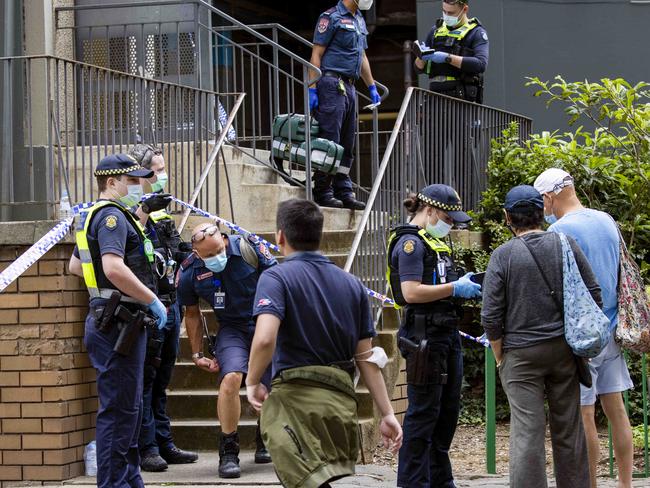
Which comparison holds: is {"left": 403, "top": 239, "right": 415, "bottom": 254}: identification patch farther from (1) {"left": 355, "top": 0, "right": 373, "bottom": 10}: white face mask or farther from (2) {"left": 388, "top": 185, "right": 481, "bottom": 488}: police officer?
(1) {"left": 355, "top": 0, "right": 373, "bottom": 10}: white face mask

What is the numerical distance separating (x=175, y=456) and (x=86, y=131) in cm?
265

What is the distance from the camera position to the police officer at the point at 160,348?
7477 millimetres

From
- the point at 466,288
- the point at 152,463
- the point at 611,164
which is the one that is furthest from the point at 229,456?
the point at 611,164

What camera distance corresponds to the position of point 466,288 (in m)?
6.37

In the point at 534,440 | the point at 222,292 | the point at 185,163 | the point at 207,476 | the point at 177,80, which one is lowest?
the point at 207,476

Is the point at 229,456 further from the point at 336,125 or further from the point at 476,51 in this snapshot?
the point at 476,51

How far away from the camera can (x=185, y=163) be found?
9812 mm

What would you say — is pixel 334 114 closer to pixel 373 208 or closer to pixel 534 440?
pixel 373 208

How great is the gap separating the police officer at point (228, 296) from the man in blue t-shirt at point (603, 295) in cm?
197

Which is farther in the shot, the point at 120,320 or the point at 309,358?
the point at 120,320

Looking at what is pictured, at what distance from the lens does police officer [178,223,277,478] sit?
7324mm

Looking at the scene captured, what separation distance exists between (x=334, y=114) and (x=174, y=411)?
3053 mm

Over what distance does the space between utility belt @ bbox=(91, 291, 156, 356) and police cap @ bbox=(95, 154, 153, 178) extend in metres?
0.67

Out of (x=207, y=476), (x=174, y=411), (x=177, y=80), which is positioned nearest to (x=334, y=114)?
(x=177, y=80)
